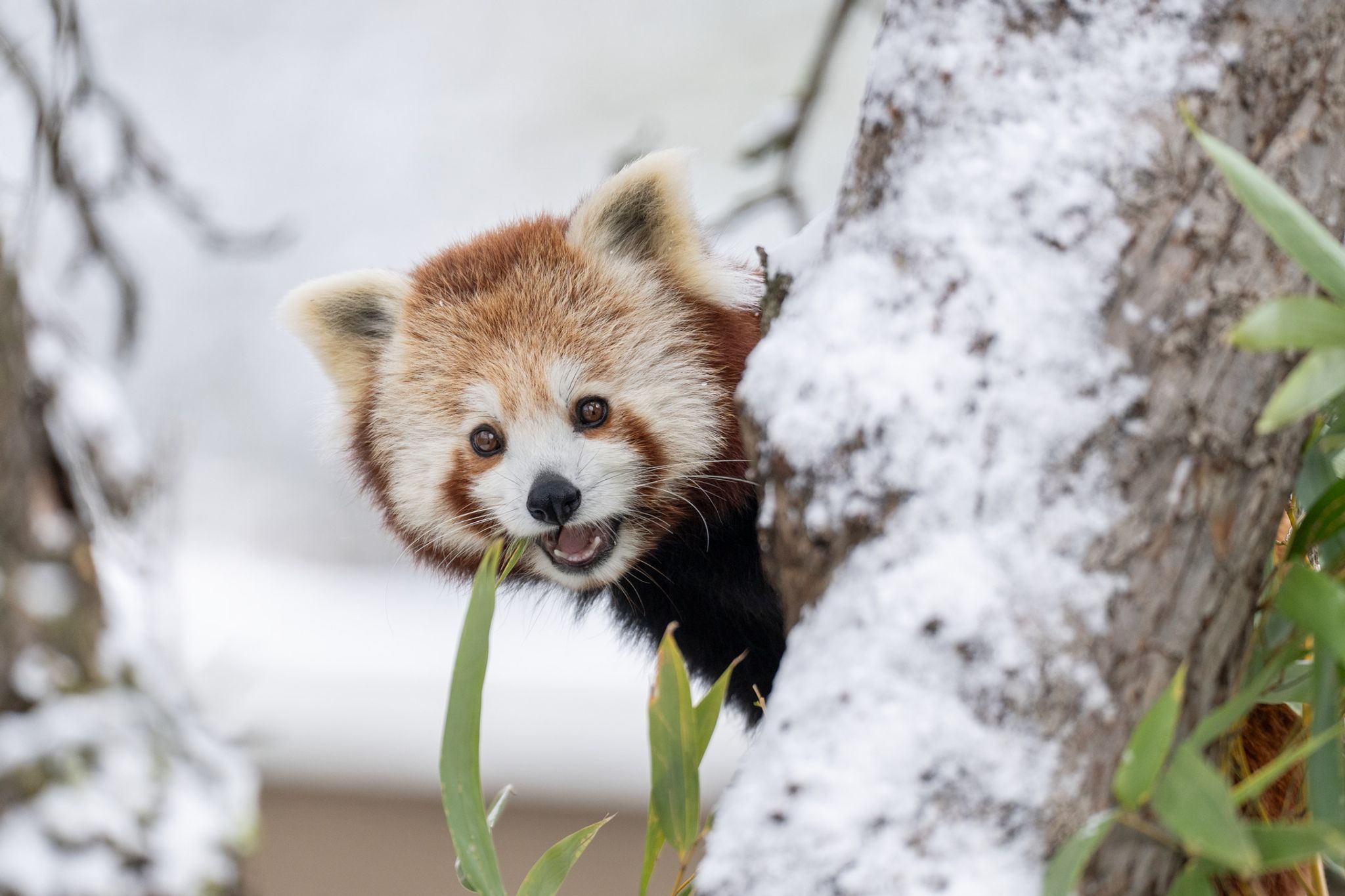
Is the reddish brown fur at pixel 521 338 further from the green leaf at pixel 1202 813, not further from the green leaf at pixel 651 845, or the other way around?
the green leaf at pixel 1202 813

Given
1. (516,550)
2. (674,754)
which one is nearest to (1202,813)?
(674,754)

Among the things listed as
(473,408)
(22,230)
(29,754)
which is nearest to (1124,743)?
(473,408)

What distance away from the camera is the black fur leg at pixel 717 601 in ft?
5.56

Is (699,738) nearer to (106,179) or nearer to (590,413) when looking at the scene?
(590,413)

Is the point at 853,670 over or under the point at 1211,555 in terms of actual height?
under

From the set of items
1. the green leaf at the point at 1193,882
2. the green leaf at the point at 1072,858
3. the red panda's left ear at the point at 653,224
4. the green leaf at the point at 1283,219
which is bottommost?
the green leaf at the point at 1193,882

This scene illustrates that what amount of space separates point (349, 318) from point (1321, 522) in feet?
4.95

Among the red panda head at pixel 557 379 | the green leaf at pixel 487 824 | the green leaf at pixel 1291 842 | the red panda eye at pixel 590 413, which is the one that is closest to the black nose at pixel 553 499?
the red panda head at pixel 557 379

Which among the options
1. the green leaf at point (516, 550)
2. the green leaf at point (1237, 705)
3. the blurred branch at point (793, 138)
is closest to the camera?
the green leaf at point (1237, 705)

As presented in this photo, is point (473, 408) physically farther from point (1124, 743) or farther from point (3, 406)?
point (1124, 743)

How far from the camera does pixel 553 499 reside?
5.33ft

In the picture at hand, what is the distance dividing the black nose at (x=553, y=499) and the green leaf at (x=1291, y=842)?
1043 mm

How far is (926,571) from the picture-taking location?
803mm

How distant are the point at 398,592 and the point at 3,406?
2694 mm
